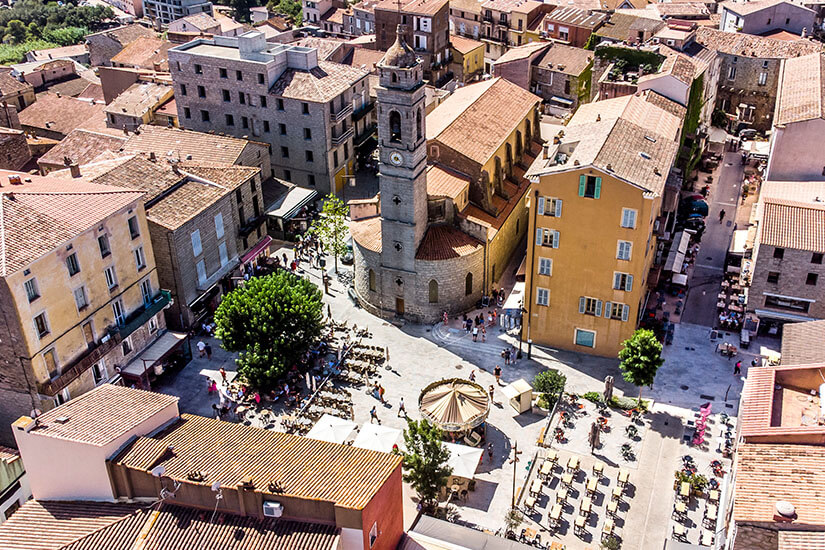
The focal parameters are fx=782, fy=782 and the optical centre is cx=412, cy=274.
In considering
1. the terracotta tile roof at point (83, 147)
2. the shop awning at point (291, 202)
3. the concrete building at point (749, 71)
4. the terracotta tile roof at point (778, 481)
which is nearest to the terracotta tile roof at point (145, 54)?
the terracotta tile roof at point (83, 147)

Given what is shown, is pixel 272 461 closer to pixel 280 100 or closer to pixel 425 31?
pixel 280 100

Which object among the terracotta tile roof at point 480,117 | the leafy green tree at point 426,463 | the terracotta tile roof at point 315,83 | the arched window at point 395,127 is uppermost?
the arched window at point 395,127

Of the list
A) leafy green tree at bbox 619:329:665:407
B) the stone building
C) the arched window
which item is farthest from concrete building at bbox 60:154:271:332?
leafy green tree at bbox 619:329:665:407

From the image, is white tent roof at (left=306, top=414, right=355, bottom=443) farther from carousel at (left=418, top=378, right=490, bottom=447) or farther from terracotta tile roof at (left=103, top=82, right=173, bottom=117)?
terracotta tile roof at (left=103, top=82, right=173, bottom=117)

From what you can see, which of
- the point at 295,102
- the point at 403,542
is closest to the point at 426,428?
the point at 403,542

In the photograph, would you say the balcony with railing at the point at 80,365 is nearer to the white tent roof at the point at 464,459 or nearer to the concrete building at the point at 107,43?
the white tent roof at the point at 464,459

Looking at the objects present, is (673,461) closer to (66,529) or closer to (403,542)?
(403,542)
